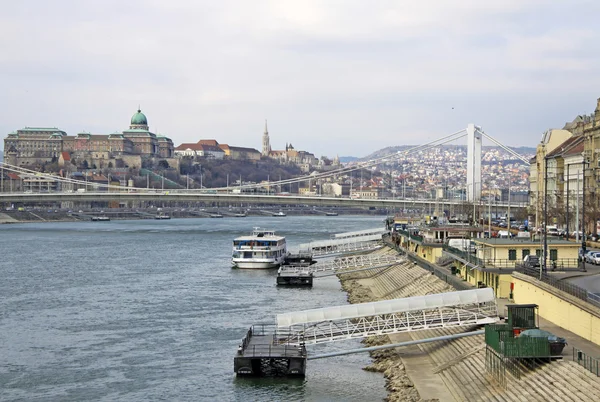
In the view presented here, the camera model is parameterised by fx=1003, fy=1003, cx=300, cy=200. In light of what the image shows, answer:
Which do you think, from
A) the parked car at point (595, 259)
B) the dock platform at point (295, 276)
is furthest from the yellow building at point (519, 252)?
the dock platform at point (295, 276)

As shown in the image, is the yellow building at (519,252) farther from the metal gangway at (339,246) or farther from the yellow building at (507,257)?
the metal gangway at (339,246)

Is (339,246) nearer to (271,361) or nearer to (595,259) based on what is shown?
(595,259)

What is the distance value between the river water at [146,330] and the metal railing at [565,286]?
14.3ft

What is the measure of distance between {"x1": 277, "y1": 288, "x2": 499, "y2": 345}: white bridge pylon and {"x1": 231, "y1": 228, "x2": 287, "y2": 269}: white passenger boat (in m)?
26.9

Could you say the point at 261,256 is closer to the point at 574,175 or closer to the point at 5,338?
the point at 574,175

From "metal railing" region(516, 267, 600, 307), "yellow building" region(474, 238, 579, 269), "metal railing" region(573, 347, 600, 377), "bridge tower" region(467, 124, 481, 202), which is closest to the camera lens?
"metal railing" region(573, 347, 600, 377)

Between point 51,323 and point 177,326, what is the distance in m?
4.06

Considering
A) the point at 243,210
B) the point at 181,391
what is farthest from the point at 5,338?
the point at 243,210

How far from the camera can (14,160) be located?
620 feet

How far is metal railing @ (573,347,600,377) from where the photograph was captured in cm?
1571

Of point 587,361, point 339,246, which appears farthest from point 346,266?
point 587,361

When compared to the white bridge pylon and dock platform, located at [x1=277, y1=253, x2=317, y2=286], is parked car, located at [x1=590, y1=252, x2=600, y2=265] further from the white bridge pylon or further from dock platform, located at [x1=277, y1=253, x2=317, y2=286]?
dock platform, located at [x1=277, y1=253, x2=317, y2=286]

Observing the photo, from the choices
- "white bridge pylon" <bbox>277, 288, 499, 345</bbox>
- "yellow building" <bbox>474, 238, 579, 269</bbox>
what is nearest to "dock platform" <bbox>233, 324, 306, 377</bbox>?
"white bridge pylon" <bbox>277, 288, 499, 345</bbox>

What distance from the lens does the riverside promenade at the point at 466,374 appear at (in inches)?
614
